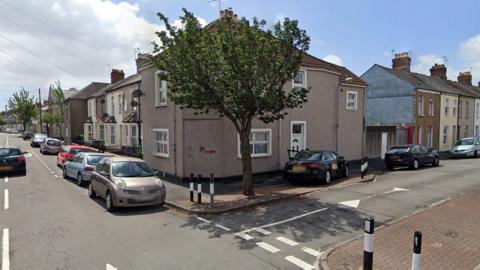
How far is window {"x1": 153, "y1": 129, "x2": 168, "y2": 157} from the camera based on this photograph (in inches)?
645

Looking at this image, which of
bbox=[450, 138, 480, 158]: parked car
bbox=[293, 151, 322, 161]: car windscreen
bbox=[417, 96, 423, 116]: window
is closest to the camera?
bbox=[293, 151, 322, 161]: car windscreen

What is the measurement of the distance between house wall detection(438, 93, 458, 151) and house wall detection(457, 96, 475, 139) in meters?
1.16

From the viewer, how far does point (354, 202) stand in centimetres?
1031

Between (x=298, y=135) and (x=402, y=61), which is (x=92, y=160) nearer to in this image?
(x=298, y=135)

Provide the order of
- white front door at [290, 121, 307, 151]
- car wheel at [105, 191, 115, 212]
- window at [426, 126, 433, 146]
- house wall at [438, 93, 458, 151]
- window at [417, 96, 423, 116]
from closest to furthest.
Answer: car wheel at [105, 191, 115, 212] → white front door at [290, 121, 307, 151] → window at [417, 96, 423, 116] → window at [426, 126, 433, 146] → house wall at [438, 93, 458, 151]

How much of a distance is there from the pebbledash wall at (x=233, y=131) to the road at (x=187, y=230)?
177 inches

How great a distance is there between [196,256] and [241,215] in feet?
10.4

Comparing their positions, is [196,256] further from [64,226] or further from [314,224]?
[64,226]

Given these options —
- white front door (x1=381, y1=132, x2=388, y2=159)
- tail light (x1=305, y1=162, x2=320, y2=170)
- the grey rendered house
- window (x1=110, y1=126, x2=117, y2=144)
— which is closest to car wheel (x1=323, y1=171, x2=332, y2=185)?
tail light (x1=305, y1=162, x2=320, y2=170)

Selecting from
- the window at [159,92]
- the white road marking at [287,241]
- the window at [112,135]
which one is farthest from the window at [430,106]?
the window at [112,135]

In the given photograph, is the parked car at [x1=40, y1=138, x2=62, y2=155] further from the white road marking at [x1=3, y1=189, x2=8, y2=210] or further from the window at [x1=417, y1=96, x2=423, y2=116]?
the window at [x1=417, y1=96, x2=423, y2=116]

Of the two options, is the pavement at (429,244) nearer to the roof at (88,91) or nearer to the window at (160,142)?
the window at (160,142)

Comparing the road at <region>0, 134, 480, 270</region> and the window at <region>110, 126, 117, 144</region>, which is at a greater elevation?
the window at <region>110, 126, 117, 144</region>

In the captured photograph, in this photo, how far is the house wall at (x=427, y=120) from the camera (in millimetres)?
27797
